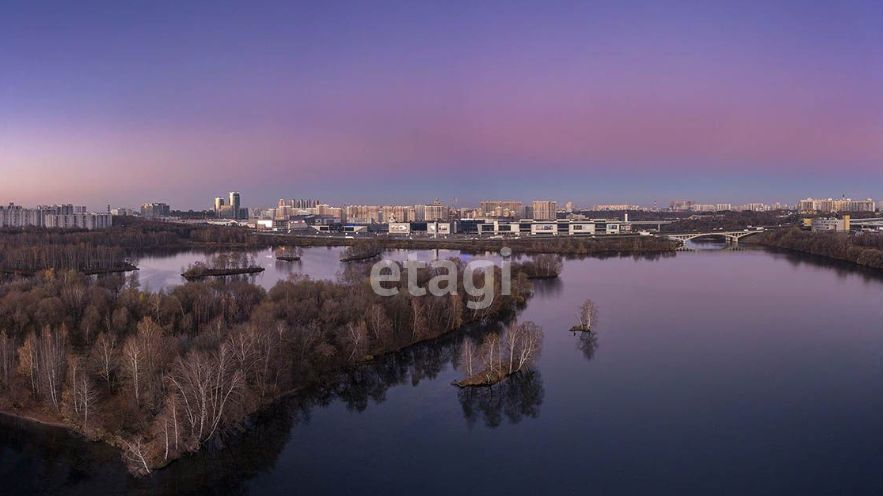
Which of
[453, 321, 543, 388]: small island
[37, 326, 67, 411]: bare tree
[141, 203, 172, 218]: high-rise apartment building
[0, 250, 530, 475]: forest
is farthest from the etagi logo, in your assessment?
[141, 203, 172, 218]: high-rise apartment building

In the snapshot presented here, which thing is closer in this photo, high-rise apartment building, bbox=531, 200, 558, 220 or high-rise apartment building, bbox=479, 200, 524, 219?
high-rise apartment building, bbox=531, 200, 558, 220

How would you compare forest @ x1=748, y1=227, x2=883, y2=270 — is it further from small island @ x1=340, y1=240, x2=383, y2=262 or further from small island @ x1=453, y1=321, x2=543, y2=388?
small island @ x1=340, y1=240, x2=383, y2=262

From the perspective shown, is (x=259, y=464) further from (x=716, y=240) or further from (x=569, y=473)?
(x=716, y=240)

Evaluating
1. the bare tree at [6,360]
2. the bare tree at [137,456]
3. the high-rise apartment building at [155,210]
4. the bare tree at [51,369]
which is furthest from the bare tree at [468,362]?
the high-rise apartment building at [155,210]

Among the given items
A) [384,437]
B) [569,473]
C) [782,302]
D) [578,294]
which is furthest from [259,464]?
[782,302]

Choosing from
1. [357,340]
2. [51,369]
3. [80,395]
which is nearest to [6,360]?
[51,369]

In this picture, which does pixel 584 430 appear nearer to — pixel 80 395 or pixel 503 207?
pixel 80 395
